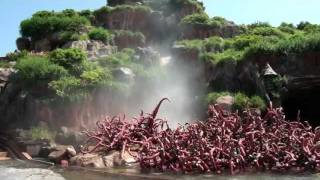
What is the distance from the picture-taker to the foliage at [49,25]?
3105cm

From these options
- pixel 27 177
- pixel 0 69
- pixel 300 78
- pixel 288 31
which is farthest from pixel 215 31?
pixel 27 177

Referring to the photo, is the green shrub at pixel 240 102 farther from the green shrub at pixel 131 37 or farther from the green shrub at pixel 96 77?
the green shrub at pixel 131 37

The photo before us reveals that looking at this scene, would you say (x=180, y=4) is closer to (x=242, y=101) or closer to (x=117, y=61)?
(x=117, y=61)

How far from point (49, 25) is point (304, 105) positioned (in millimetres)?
16795

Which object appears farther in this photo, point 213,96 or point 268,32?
point 268,32

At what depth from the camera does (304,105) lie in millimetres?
22344

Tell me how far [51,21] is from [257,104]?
16800mm

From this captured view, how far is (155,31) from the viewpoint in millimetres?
36156

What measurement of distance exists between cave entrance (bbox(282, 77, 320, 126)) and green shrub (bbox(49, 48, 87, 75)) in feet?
30.1

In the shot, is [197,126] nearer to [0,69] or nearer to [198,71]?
[198,71]

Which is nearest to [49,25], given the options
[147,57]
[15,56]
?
[15,56]

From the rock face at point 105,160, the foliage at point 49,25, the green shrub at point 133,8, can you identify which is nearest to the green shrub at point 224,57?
the rock face at point 105,160

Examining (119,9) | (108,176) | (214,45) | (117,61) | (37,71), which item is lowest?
(108,176)

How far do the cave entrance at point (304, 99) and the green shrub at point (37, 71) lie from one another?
975 centimetres
